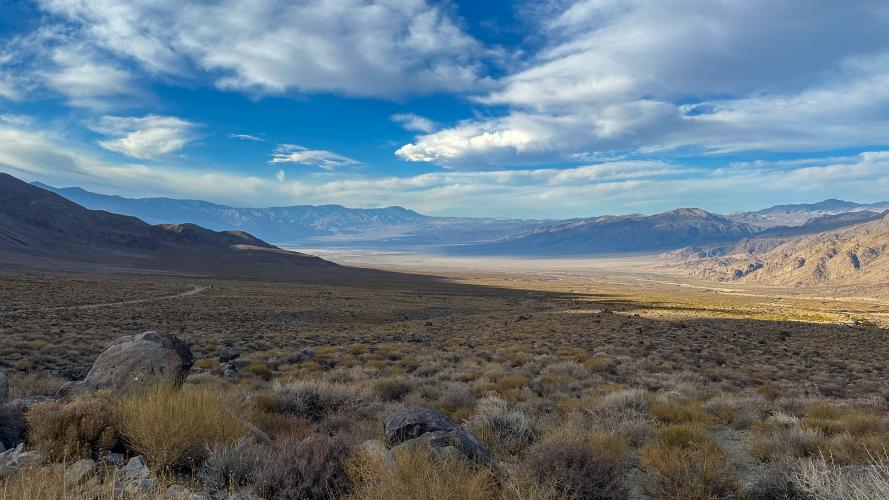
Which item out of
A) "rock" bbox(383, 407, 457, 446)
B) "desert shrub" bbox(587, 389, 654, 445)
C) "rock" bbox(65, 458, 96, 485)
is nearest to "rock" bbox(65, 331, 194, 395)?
"rock" bbox(65, 458, 96, 485)

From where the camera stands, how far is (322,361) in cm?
1672

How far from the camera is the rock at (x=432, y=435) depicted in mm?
5242

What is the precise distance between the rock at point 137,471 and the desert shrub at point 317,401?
3.35 m

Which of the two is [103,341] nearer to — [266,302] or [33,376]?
[33,376]

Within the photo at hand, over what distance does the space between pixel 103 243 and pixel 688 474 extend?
17508 centimetres

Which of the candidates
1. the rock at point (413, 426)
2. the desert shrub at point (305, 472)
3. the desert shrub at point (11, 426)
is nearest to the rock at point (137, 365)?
the desert shrub at point (11, 426)

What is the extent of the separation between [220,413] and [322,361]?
11.1 m

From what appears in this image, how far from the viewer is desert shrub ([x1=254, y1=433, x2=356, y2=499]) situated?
4.45 meters

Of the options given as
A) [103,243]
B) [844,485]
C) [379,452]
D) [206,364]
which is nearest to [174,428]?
[379,452]

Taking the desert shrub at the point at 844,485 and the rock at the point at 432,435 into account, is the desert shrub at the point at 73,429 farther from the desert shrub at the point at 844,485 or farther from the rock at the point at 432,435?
the desert shrub at the point at 844,485

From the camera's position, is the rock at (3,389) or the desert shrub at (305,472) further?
the rock at (3,389)

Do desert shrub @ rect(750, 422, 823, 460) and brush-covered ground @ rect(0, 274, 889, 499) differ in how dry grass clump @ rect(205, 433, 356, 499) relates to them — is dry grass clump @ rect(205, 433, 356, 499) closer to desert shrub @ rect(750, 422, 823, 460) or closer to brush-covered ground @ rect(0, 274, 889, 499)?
brush-covered ground @ rect(0, 274, 889, 499)

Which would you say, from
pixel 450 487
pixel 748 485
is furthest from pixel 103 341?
pixel 748 485

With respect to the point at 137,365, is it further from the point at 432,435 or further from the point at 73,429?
the point at 432,435
